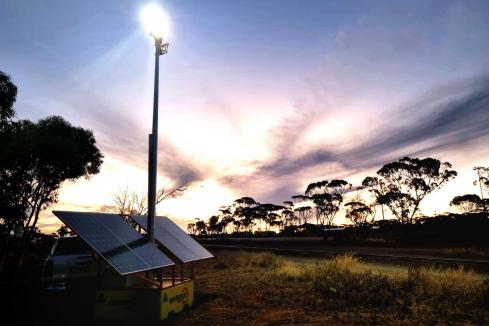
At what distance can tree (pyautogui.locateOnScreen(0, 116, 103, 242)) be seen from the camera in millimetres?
22406

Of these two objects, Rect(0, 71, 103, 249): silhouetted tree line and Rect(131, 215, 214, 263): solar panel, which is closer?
Rect(131, 215, 214, 263): solar panel

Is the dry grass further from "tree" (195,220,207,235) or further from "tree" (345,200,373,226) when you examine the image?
"tree" (195,220,207,235)

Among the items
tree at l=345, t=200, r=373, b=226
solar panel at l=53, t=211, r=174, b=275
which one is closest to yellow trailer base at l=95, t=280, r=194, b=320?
solar panel at l=53, t=211, r=174, b=275

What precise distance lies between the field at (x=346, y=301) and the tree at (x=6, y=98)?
13.8 metres

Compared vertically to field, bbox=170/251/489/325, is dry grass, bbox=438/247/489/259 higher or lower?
lower

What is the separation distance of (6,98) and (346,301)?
1847 cm

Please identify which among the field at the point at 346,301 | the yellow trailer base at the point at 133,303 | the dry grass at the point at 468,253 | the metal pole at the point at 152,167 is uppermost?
the metal pole at the point at 152,167

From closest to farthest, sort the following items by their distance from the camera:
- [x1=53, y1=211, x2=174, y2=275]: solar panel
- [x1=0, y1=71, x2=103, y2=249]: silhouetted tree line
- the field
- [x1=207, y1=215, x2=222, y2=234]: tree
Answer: [x1=53, y1=211, x2=174, y2=275]: solar panel, the field, [x1=0, y1=71, x2=103, y2=249]: silhouetted tree line, [x1=207, y1=215, x2=222, y2=234]: tree

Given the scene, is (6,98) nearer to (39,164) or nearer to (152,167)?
(39,164)

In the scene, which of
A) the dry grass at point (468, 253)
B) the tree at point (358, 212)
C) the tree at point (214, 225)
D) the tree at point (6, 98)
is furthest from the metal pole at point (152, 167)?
the tree at point (214, 225)

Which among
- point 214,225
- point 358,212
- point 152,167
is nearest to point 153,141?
point 152,167

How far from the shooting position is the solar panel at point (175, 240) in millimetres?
10008

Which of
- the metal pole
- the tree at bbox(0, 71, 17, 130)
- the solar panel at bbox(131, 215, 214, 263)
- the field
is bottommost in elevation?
the field

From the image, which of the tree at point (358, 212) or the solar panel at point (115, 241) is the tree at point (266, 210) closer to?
the tree at point (358, 212)
